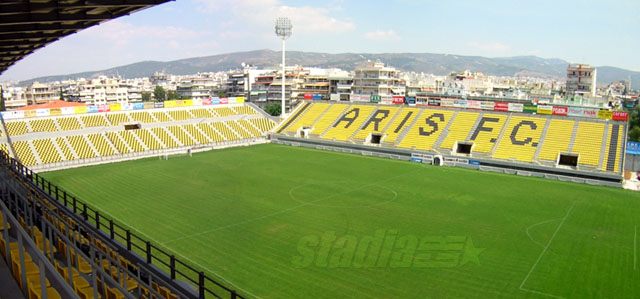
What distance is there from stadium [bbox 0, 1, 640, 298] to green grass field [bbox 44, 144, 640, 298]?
0.37 feet

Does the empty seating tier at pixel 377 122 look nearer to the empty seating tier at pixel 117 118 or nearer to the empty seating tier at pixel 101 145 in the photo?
the empty seating tier at pixel 101 145

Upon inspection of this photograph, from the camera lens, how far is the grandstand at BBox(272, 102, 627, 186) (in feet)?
119

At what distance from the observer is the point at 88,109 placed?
49.0 meters

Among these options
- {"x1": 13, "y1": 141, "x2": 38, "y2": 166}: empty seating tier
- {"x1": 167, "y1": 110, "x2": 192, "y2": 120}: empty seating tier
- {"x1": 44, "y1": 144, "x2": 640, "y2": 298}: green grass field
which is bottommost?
{"x1": 44, "y1": 144, "x2": 640, "y2": 298}: green grass field

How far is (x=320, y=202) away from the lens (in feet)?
87.5

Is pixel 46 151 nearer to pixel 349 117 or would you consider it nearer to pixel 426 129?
pixel 349 117

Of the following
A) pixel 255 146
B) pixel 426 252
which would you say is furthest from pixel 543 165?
pixel 255 146

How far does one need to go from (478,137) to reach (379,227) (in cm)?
2470

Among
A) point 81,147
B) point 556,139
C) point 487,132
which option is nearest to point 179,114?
point 81,147

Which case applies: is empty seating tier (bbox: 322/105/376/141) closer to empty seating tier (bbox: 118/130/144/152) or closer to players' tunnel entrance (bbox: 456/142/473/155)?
→ players' tunnel entrance (bbox: 456/142/473/155)

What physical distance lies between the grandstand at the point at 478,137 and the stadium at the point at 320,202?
197mm

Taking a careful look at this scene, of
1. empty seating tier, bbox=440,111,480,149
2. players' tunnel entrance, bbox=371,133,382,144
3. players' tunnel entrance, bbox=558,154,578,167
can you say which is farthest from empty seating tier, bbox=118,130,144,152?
players' tunnel entrance, bbox=558,154,578,167

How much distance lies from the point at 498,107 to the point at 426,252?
3201cm

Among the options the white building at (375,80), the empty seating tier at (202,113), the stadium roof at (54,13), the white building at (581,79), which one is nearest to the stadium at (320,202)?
the empty seating tier at (202,113)
